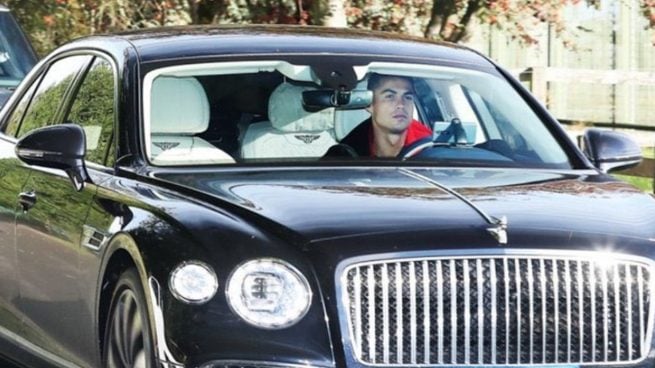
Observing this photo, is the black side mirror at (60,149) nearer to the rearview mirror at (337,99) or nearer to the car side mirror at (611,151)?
the rearview mirror at (337,99)

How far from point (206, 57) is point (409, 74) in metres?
0.79

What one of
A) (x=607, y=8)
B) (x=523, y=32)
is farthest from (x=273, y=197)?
(x=607, y=8)

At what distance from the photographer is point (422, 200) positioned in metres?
6.11

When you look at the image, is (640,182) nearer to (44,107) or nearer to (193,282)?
(44,107)

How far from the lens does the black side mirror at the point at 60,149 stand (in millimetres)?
6945

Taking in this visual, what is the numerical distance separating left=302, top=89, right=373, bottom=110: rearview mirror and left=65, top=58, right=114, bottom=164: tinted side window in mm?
736

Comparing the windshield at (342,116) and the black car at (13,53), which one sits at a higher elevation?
the windshield at (342,116)

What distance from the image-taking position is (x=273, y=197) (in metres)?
6.12

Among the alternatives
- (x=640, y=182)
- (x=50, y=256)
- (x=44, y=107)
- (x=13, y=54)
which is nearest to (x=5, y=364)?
(x=44, y=107)

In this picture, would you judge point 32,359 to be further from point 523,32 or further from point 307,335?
point 523,32

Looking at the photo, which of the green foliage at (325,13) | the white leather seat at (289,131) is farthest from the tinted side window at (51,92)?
the green foliage at (325,13)

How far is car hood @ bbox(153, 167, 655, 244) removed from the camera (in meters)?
A: 5.82

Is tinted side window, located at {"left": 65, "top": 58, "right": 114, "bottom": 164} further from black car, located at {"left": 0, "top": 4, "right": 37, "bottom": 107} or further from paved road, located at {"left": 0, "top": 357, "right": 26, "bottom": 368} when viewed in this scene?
black car, located at {"left": 0, "top": 4, "right": 37, "bottom": 107}

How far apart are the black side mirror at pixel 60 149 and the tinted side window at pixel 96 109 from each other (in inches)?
4.9
